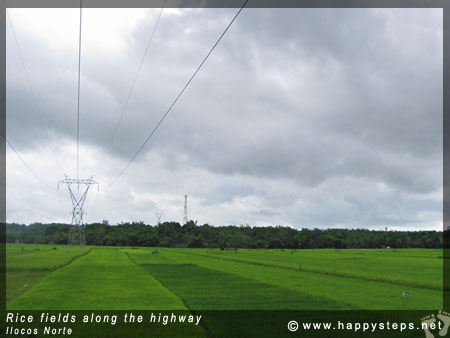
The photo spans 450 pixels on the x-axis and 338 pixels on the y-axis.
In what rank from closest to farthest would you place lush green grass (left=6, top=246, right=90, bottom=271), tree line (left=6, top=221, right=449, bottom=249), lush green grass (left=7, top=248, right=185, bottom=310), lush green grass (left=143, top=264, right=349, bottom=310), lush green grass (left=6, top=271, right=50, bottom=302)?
lush green grass (left=7, top=248, right=185, bottom=310), lush green grass (left=143, top=264, right=349, bottom=310), lush green grass (left=6, top=271, right=50, bottom=302), lush green grass (left=6, top=246, right=90, bottom=271), tree line (left=6, top=221, right=449, bottom=249)

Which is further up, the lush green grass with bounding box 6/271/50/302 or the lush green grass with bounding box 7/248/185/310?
the lush green grass with bounding box 7/248/185/310

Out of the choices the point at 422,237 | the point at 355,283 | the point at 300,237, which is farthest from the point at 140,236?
the point at 355,283

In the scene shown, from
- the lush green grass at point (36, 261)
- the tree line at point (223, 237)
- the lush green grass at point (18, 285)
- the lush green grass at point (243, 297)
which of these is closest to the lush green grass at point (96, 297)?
the lush green grass at point (18, 285)

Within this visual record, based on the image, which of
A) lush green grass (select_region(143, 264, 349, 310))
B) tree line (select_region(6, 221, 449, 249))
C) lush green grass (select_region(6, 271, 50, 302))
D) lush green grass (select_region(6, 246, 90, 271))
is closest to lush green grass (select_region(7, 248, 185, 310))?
lush green grass (select_region(6, 271, 50, 302))

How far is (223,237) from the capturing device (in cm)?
16975

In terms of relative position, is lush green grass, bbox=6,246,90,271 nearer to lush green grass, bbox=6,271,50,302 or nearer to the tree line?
lush green grass, bbox=6,271,50,302

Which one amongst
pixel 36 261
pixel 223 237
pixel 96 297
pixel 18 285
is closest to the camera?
pixel 96 297

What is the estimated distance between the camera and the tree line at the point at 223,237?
149000mm

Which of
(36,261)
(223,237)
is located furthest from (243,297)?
(223,237)

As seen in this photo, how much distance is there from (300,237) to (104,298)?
476 feet

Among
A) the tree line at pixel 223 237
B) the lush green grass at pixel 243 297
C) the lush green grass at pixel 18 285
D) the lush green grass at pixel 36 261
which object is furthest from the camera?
the tree line at pixel 223 237

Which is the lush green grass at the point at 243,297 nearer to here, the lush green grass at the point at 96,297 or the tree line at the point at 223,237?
the lush green grass at the point at 96,297

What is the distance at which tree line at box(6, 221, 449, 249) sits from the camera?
14900 centimetres

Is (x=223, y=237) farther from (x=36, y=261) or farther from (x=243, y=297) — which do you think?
(x=243, y=297)
